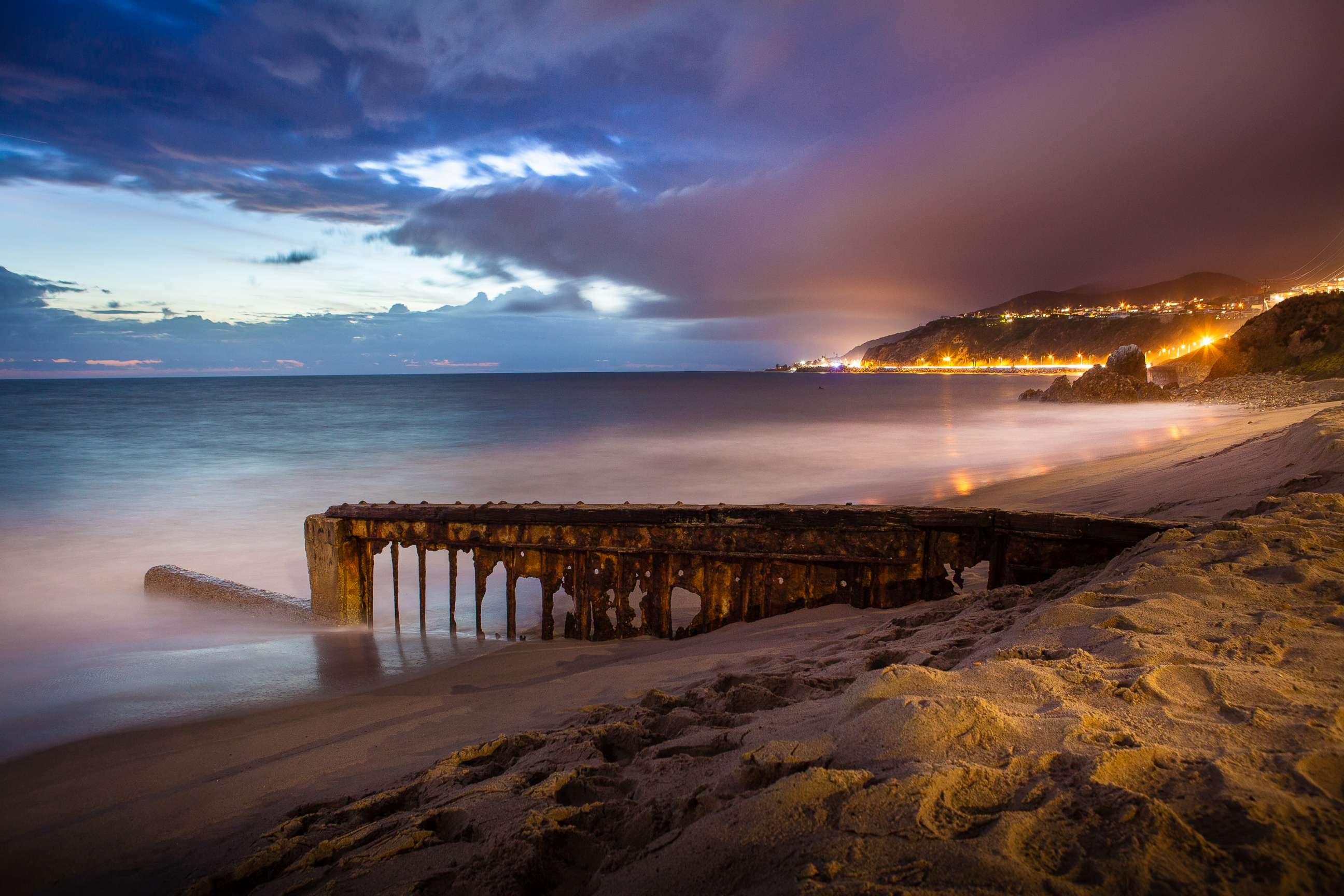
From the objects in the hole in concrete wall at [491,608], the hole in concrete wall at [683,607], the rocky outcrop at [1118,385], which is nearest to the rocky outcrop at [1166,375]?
the rocky outcrop at [1118,385]

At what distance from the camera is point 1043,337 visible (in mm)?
155250

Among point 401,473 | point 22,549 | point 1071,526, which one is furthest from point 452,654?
point 401,473

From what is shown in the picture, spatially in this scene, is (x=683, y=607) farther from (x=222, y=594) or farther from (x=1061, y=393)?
→ (x=1061, y=393)

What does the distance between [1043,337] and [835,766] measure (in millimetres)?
177901

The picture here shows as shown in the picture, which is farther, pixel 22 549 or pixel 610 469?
pixel 610 469

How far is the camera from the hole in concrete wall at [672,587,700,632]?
5867mm

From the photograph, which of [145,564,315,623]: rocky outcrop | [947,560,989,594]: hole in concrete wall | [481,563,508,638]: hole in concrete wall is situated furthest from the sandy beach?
[145,564,315,623]: rocky outcrop

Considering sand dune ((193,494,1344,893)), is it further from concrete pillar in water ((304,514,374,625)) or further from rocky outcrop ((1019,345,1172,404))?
rocky outcrop ((1019,345,1172,404))

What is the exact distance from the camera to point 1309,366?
25172 millimetres

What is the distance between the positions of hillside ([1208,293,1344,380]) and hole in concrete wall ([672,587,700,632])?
90.2ft

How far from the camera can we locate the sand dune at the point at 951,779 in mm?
1391

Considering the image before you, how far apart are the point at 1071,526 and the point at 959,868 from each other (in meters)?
3.61

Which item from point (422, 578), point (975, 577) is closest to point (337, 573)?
point (422, 578)

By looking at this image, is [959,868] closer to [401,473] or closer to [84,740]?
[84,740]
